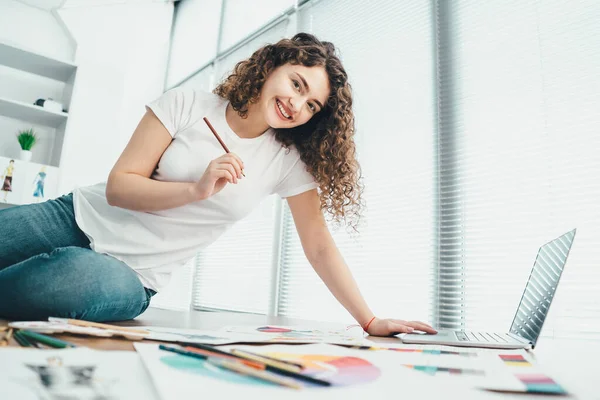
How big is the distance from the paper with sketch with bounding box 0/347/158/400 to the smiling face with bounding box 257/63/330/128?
0.84 metres

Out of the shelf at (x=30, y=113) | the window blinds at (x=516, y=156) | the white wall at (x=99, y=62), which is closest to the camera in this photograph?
the window blinds at (x=516, y=156)

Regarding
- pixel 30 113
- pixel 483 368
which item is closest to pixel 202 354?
pixel 483 368

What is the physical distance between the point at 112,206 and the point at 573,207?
1346 millimetres

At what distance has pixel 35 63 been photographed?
3.10 metres

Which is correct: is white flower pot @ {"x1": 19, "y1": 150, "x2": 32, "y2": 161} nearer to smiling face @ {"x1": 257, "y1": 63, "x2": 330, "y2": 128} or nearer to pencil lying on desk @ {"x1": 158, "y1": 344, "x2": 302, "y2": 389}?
smiling face @ {"x1": 257, "y1": 63, "x2": 330, "y2": 128}

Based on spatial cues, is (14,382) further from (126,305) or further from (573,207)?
(573,207)

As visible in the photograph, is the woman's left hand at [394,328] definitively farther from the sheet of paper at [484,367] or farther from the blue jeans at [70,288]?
the blue jeans at [70,288]

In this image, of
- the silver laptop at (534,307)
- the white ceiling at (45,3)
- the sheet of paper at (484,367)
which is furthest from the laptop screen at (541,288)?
the white ceiling at (45,3)

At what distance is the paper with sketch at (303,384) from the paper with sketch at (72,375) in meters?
0.01

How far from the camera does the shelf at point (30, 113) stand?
113 inches

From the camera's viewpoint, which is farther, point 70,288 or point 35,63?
point 35,63

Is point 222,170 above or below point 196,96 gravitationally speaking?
below

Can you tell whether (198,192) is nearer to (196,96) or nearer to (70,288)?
(70,288)

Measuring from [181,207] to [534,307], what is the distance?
2.68ft
